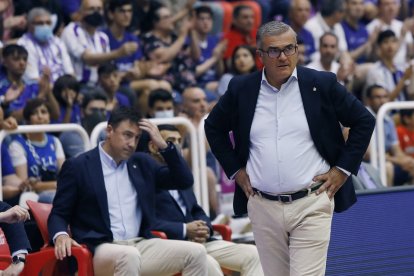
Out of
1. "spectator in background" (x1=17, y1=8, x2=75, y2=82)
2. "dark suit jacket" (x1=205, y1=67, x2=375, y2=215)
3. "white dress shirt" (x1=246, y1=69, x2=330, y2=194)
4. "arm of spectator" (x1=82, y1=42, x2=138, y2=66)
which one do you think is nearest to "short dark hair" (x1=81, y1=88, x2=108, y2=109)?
"spectator in background" (x1=17, y1=8, x2=75, y2=82)

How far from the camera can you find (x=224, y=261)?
9000mm

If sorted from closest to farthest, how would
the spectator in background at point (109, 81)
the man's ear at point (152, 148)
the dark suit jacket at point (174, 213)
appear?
1. the dark suit jacket at point (174, 213)
2. the man's ear at point (152, 148)
3. the spectator in background at point (109, 81)

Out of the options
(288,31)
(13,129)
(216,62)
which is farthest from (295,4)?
(288,31)

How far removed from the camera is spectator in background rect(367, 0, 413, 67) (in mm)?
15312

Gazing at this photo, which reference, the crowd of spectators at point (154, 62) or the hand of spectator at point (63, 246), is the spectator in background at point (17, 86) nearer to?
the crowd of spectators at point (154, 62)

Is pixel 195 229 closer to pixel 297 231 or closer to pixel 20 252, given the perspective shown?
pixel 20 252

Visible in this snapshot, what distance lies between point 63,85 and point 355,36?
5.52 meters

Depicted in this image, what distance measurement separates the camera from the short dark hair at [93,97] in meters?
11.2

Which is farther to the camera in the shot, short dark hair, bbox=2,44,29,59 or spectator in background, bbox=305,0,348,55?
spectator in background, bbox=305,0,348,55

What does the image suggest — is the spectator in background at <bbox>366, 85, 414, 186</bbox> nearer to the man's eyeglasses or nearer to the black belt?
the black belt

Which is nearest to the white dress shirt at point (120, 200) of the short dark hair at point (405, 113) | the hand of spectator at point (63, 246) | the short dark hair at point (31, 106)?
the hand of spectator at point (63, 246)

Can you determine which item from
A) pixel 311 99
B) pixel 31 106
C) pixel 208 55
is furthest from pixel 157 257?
pixel 208 55

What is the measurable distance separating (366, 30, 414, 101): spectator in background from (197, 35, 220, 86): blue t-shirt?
1920 mm

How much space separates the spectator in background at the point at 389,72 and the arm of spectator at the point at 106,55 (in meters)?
3.08
